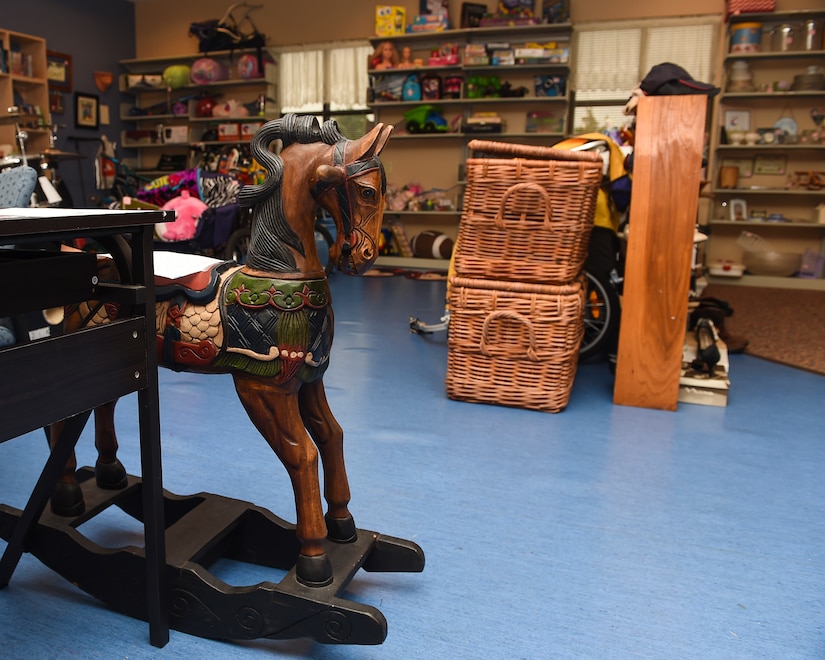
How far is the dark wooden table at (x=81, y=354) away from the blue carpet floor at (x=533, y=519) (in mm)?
267

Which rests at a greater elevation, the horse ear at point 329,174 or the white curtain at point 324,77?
the white curtain at point 324,77

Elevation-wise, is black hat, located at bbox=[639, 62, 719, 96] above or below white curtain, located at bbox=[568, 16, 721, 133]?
below

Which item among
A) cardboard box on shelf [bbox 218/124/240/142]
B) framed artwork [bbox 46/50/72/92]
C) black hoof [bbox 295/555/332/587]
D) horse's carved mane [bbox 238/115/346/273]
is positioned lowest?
black hoof [bbox 295/555/332/587]

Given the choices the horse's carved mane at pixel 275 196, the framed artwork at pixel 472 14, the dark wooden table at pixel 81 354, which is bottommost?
the dark wooden table at pixel 81 354

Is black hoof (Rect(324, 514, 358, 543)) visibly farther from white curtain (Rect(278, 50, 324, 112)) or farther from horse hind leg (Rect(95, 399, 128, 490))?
white curtain (Rect(278, 50, 324, 112))

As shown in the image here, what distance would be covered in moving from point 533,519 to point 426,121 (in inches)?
208

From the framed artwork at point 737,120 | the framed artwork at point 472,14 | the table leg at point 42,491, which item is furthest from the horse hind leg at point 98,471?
the framed artwork at point 737,120

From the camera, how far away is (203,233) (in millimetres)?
4113

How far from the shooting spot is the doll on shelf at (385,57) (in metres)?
6.25

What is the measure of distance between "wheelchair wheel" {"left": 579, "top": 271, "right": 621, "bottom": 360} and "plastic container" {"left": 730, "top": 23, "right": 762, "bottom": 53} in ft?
13.0

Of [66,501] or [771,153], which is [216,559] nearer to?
[66,501]

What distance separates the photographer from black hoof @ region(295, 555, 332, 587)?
110 cm

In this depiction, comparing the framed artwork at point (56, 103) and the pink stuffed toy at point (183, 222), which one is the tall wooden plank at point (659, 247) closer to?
the pink stuffed toy at point (183, 222)

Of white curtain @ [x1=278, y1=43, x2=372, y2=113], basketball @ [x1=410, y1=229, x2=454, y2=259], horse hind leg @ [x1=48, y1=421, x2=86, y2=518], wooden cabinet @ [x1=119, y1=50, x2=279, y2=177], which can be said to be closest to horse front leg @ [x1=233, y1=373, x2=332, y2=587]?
horse hind leg @ [x1=48, y1=421, x2=86, y2=518]
